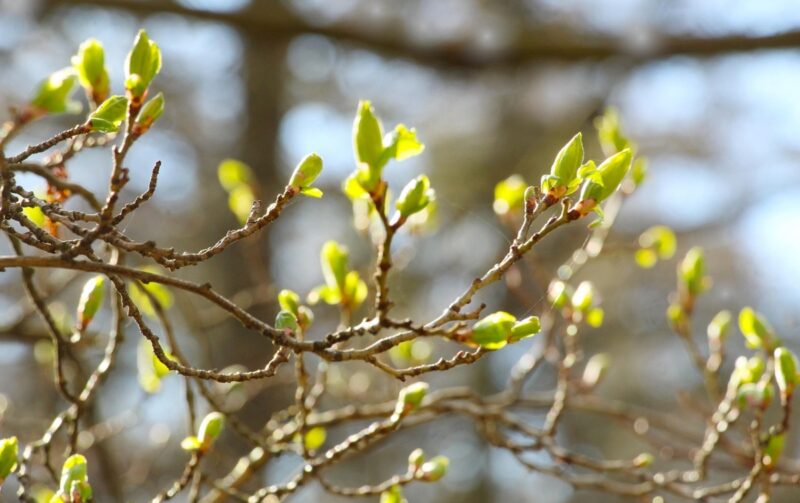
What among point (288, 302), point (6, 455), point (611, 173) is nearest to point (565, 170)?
point (611, 173)

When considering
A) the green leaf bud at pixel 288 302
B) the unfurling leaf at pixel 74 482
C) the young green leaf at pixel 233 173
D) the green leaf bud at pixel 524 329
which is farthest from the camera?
the young green leaf at pixel 233 173

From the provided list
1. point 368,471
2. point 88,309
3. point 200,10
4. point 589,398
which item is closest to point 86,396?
point 88,309

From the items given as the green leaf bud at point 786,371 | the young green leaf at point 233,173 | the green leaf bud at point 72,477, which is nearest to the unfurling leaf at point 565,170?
the green leaf bud at point 786,371

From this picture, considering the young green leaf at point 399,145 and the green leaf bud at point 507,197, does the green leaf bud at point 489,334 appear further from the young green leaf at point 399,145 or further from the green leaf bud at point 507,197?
the green leaf bud at point 507,197

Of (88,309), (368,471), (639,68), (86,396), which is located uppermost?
(639,68)

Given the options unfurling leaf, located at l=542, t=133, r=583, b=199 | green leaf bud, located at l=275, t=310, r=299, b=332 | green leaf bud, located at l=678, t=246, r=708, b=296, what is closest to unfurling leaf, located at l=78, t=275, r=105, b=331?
green leaf bud, located at l=275, t=310, r=299, b=332

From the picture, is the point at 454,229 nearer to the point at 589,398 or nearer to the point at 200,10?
the point at 200,10

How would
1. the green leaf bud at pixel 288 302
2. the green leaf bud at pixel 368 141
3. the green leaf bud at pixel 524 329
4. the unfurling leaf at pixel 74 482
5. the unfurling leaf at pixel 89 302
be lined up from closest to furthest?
the green leaf bud at pixel 368 141
the green leaf bud at pixel 524 329
the unfurling leaf at pixel 74 482
the green leaf bud at pixel 288 302
the unfurling leaf at pixel 89 302

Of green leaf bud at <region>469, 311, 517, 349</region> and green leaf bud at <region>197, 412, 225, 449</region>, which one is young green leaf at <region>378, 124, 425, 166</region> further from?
green leaf bud at <region>197, 412, 225, 449</region>

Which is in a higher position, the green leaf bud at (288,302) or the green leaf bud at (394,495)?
the green leaf bud at (288,302)
